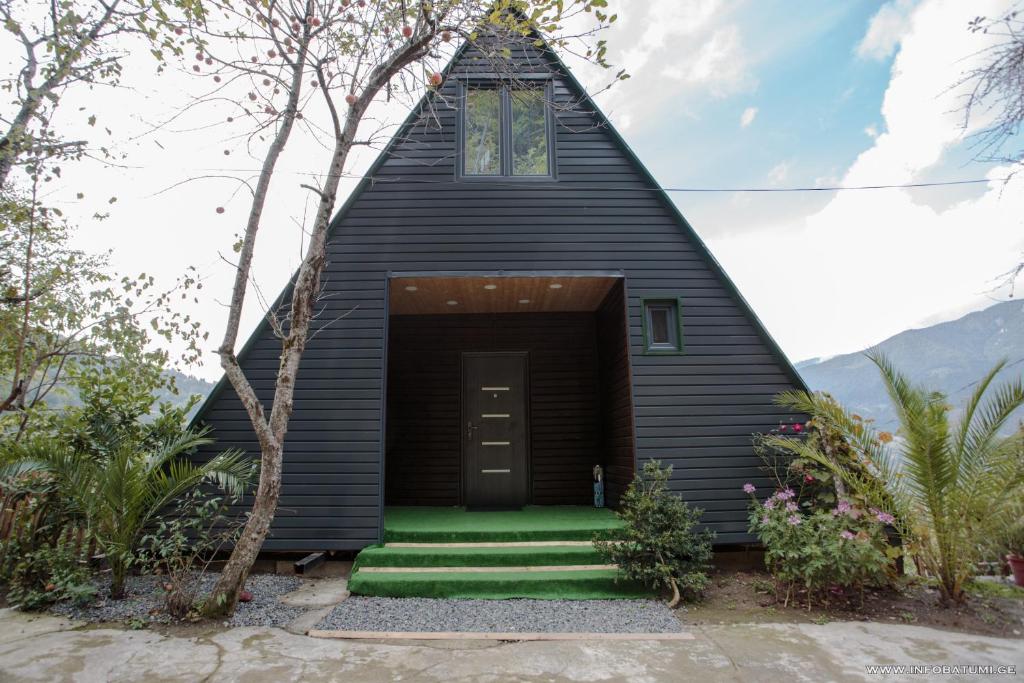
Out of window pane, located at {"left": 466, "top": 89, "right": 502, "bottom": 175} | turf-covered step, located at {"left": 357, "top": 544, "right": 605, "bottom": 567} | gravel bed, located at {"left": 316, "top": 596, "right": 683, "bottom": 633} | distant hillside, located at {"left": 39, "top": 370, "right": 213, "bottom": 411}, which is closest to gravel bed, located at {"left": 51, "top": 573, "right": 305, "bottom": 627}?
gravel bed, located at {"left": 316, "top": 596, "right": 683, "bottom": 633}

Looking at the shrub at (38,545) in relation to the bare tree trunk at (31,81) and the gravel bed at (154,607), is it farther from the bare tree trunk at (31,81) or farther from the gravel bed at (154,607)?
the bare tree trunk at (31,81)

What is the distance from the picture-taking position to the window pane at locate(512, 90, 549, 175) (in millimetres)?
6062

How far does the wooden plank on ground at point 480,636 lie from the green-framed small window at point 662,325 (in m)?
2.85

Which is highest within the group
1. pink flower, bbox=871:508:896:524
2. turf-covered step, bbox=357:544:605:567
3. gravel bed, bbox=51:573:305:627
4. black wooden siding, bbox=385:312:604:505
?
black wooden siding, bbox=385:312:604:505

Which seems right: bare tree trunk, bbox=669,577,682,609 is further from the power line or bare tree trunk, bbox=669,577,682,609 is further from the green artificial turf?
the power line

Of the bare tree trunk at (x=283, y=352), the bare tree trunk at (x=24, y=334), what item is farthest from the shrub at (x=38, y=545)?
the bare tree trunk at (x=24, y=334)

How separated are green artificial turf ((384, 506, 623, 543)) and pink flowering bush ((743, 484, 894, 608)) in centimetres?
137

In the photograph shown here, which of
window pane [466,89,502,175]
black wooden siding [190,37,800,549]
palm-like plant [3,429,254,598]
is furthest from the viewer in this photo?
window pane [466,89,502,175]

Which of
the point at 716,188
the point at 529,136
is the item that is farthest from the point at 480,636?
the point at 716,188

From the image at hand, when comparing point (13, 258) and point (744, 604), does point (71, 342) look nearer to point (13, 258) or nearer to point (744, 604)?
point (13, 258)

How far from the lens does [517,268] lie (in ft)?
18.6

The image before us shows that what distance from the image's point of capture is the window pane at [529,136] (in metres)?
6.06

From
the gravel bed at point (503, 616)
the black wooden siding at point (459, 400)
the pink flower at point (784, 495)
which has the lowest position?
the gravel bed at point (503, 616)

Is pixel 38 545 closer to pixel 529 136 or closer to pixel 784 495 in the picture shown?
pixel 529 136
